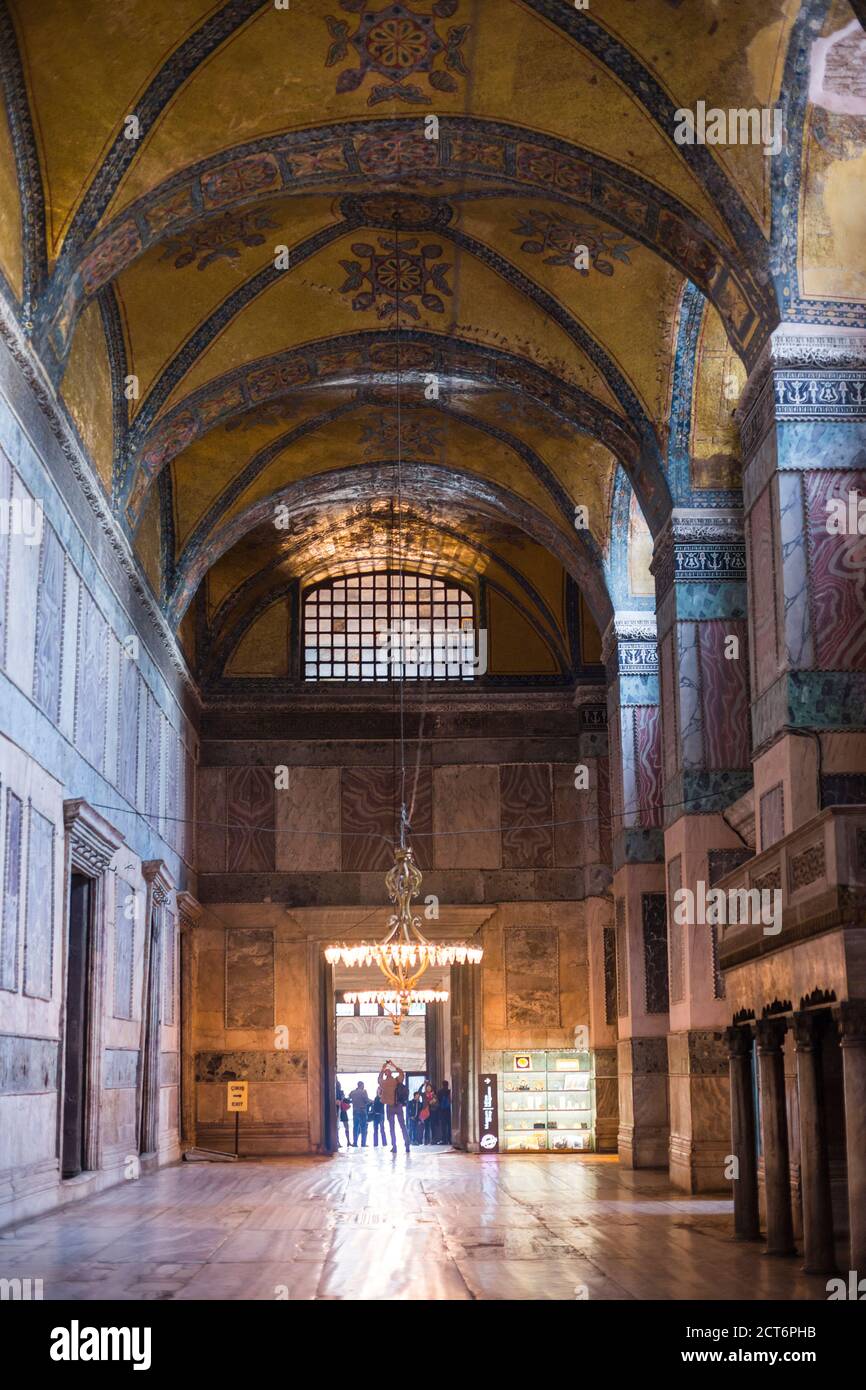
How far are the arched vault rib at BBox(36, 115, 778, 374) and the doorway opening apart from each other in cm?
576

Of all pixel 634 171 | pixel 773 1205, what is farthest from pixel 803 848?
pixel 634 171

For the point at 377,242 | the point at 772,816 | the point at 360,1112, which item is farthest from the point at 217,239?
the point at 360,1112

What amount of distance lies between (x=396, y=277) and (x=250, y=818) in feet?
34.7

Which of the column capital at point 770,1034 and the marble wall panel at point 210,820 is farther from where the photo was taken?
the marble wall panel at point 210,820

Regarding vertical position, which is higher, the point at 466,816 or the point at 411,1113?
the point at 466,816

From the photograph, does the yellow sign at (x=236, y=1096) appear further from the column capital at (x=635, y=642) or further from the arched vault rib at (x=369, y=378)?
the arched vault rib at (x=369, y=378)

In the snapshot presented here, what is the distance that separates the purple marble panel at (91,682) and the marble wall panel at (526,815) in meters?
9.82

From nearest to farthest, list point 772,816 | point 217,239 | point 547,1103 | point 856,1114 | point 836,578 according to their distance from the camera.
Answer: point 856,1114 → point 836,578 → point 772,816 → point 217,239 → point 547,1103

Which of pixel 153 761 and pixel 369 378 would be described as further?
pixel 153 761

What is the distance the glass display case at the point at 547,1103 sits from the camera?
23.7m

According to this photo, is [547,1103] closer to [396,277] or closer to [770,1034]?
[396,277]

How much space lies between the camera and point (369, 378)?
18953 millimetres

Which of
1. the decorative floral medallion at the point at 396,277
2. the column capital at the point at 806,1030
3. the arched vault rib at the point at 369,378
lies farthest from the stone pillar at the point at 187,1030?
the column capital at the point at 806,1030

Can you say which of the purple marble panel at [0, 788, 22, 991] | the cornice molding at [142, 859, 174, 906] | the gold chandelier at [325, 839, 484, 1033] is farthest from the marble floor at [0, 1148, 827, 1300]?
the cornice molding at [142, 859, 174, 906]
